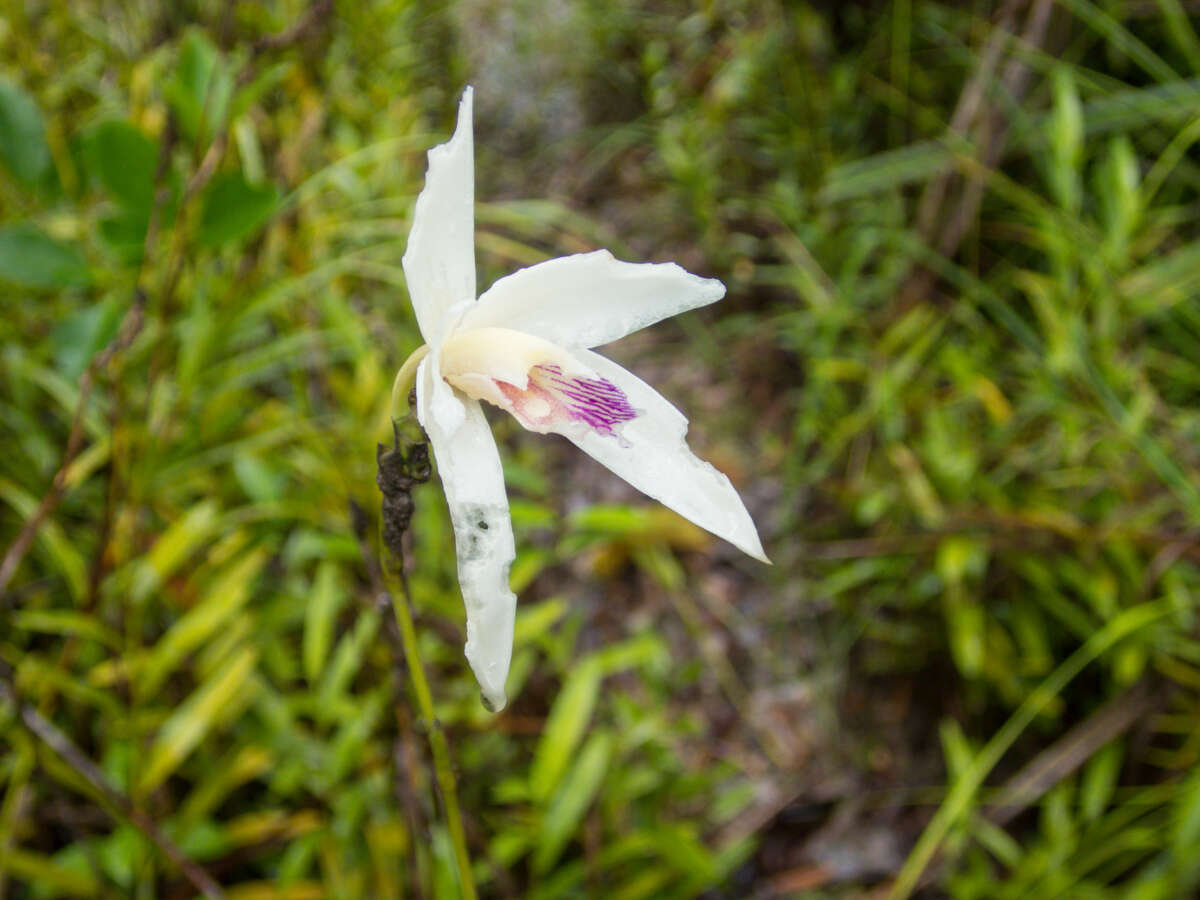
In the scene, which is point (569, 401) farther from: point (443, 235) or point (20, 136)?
point (20, 136)

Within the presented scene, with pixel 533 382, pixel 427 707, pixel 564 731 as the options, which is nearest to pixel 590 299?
pixel 533 382

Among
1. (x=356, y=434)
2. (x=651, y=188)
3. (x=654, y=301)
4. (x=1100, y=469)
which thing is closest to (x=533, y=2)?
(x=651, y=188)

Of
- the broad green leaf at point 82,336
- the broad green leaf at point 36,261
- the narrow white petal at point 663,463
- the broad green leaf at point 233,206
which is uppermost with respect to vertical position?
the narrow white petal at point 663,463

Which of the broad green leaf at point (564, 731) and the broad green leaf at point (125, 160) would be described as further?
the broad green leaf at point (564, 731)

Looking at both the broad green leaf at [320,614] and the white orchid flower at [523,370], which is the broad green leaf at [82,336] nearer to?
the broad green leaf at [320,614]

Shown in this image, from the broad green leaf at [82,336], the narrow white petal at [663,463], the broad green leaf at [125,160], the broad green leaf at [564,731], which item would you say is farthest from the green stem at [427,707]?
the broad green leaf at [82,336]

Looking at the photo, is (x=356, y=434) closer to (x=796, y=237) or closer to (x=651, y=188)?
(x=796, y=237)
